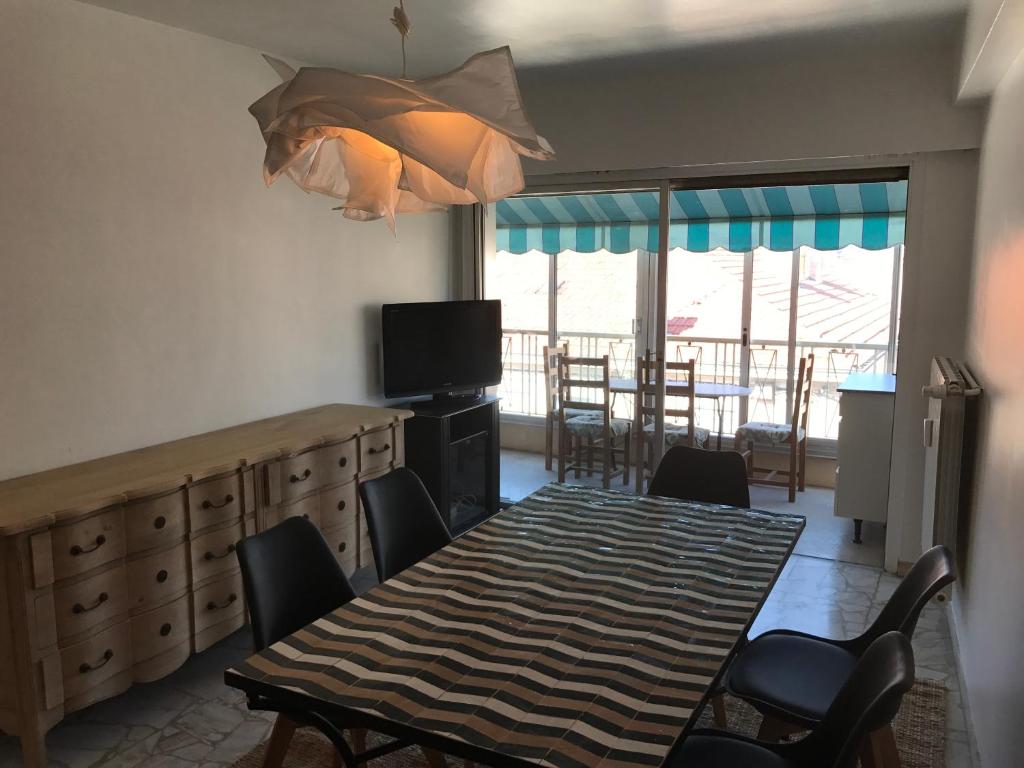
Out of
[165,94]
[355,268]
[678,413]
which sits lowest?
[678,413]

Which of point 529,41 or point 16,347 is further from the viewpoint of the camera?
point 529,41

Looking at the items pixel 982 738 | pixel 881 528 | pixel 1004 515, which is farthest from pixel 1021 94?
pixel 881 528

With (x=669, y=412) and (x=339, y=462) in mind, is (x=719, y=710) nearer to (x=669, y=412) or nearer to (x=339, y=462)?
(x=339, y=462)

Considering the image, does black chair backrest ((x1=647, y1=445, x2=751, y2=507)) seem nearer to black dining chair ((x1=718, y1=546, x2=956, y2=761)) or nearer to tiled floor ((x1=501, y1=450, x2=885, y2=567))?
black dining chair ((x1=718, y1=546, x2=956, y2=761))

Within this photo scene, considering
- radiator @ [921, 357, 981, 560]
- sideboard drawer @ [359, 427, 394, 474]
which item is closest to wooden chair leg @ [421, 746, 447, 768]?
sideboard drawer @ [359, 427, 394, 474]

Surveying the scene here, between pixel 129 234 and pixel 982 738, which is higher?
pixel 129 234

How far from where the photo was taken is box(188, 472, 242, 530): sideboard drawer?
2908 millimetres

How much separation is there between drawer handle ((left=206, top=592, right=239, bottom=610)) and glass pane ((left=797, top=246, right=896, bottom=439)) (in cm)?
481

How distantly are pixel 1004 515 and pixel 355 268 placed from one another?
11.1ft

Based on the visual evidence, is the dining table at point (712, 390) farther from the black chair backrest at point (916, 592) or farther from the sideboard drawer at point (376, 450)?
the black chair backrest at point (916, 592)

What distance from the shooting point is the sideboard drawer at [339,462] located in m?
3.58

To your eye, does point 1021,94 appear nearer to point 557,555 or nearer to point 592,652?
point 557,555

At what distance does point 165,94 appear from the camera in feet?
10.9

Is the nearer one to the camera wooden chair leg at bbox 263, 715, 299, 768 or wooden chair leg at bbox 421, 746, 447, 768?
wooden chair leg at bbox 263, 715, 299, 768
